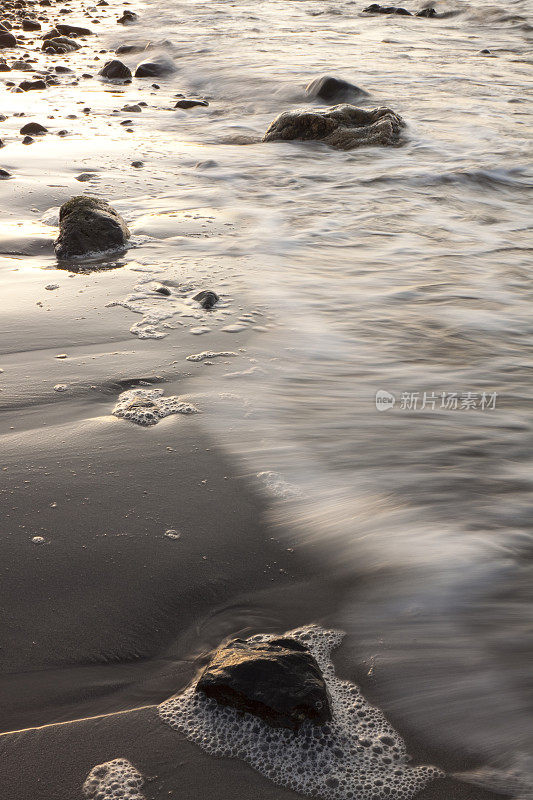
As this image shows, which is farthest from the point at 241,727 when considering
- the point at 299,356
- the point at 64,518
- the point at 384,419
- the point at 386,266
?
the point at 386,266

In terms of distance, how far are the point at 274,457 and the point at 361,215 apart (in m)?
3.65

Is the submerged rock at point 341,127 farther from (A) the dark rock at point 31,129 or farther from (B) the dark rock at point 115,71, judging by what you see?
(B) the dark rock at point 115,71

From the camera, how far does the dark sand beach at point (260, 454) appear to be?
74.5 inches

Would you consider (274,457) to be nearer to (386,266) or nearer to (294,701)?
(294,701)

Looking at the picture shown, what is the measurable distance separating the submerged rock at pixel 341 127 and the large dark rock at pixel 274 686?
7.26 metres

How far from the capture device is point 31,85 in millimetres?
10953

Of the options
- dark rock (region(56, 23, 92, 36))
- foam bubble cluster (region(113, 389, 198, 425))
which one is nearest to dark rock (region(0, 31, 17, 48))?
dark rock (region(56, 23, 92, 36))

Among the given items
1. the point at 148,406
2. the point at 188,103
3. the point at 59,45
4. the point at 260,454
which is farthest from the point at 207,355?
the point at 59,45

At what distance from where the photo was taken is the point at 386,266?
5.02 m

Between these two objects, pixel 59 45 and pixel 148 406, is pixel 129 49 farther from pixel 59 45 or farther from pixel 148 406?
pixel 148 406

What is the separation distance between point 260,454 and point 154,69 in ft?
39.8

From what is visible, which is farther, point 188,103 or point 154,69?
point 154,69

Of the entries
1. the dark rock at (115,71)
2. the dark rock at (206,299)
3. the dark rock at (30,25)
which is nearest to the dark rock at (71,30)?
the dark rock at (30,25)

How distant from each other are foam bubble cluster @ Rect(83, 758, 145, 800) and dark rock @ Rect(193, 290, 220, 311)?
108 inches
